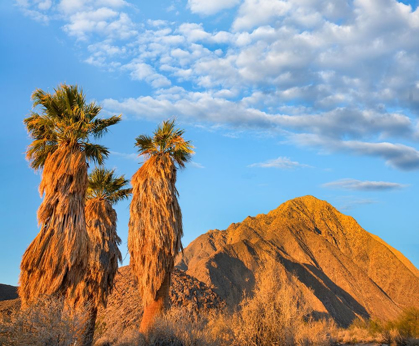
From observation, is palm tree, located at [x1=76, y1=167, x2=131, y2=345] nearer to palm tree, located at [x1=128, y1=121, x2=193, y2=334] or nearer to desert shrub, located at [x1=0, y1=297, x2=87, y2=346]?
palm tree, located at [x1=128, y1=121, x2=193, y2=334]

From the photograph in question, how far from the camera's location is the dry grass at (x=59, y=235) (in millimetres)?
14242

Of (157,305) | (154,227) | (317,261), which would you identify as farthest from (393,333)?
(317,261)

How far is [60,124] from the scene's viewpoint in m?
17.0

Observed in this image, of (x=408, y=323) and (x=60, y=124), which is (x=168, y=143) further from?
(x=408, y=323)

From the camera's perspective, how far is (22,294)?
14.4 m

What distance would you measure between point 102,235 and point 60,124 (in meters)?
7.47

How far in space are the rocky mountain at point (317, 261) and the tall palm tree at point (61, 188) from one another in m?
46.7

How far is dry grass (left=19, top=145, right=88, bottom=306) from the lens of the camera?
14.2 meters

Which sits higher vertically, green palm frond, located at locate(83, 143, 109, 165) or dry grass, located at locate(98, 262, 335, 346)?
green palm frond, located at locate(83, 143, 109, 165)

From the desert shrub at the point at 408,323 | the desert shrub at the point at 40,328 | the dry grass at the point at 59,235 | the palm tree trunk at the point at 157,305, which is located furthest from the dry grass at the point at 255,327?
the desert shrub at the point at 408,323

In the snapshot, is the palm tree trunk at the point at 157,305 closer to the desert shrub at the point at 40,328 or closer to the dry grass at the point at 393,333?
the desert shrub at the point at 40,328

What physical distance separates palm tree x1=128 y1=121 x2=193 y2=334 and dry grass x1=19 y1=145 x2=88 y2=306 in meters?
4.34

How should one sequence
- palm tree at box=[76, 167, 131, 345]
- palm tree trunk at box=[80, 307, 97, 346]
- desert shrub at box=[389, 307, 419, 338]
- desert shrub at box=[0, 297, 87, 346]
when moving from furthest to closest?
1. desert shrub at box=[389, 307, 419, 338]
2. palm tree at box=[76, 167, 131, 345]
3. palm tree trunk at box=[80, 307, 97, 346]
4. desert shrub at box=[0, 297, 87, 346]

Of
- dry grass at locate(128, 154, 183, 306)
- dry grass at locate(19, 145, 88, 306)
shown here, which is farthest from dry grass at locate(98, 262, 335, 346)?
dry grass at locate(128, 154, 183, 306)
